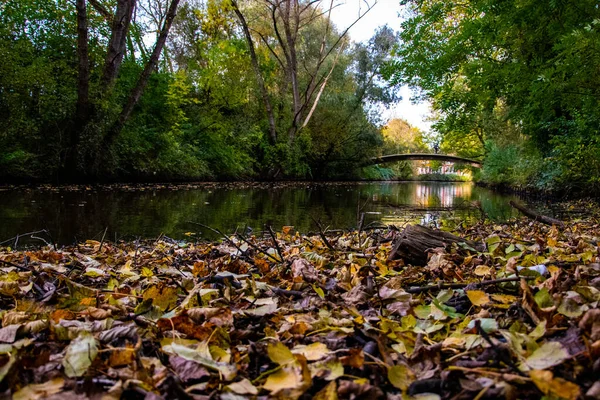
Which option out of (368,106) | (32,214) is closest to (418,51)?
(32,214)

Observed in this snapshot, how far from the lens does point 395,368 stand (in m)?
0.84

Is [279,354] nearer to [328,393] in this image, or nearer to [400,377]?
[328,393]

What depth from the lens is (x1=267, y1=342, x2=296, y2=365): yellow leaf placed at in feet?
2.93

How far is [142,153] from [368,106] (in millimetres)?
20583

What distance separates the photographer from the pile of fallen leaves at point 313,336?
0.79 meters

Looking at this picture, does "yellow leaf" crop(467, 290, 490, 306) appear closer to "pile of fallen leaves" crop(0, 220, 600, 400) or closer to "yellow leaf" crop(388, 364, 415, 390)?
"pile of fallen leaves" crop(0, 220, 600, 400)

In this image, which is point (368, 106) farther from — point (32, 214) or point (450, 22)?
point (32, 214)

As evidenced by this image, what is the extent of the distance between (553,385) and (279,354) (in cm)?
55

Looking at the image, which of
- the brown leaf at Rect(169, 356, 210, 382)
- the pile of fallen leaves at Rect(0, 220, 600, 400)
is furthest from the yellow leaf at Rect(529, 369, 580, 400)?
the brown leaf at Rect(169, 356, 210, 382)

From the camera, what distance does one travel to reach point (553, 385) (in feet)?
2.31

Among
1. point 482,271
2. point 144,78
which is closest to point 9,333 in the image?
point 482,271

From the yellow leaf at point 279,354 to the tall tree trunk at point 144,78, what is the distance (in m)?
11.5

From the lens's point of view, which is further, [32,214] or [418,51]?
[418,51]

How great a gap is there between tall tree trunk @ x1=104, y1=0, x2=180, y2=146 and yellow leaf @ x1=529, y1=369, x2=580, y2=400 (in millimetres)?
11857
